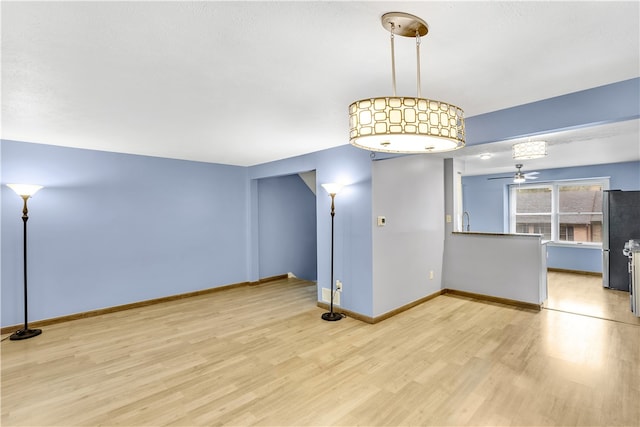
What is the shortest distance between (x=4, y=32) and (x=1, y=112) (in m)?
1.68

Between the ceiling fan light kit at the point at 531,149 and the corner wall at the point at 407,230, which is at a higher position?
the ceiling fan light kit at the point at 531,149

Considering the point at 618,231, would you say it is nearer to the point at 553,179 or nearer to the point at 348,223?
the point at 553,179

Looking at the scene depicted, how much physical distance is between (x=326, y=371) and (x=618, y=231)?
230 inches

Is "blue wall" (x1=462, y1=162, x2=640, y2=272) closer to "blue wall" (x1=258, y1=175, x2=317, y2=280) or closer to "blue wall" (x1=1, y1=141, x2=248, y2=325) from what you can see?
"blue wall" (x1=258, y1=175, x2=317, y2=280)

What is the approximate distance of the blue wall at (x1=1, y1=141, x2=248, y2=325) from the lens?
3854 millimetres

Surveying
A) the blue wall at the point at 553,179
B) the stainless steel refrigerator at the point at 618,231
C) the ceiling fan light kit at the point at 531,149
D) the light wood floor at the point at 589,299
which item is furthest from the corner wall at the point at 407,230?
the blue wall at the point at 553,179

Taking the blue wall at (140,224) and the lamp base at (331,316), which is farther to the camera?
the lamp base at (331,316)

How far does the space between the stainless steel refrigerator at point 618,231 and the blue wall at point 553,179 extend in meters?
0.95

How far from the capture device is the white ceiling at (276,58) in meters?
1.42

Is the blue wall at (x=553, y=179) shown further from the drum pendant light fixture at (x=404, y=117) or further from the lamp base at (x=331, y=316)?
the drum pendant light fixture at (x=404, y=117)

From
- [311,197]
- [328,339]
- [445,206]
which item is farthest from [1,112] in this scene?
[445,206]

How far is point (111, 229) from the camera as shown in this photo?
14.6 feet

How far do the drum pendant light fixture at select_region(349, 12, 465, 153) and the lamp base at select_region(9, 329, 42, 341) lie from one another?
4.46 metres

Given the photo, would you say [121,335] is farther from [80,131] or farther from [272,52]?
[272,52]
